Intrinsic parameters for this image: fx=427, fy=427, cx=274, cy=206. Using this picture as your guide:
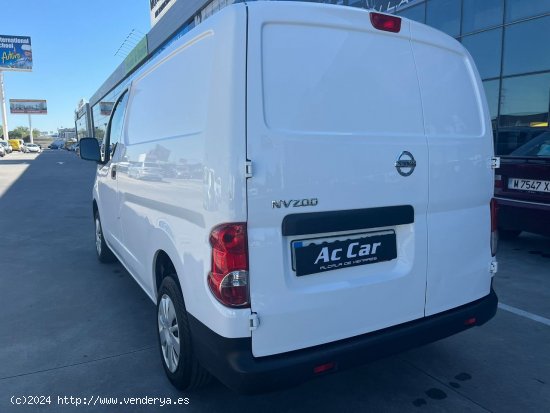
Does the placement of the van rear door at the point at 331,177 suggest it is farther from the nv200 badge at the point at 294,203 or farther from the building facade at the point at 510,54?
the building facade at the point at 510,54

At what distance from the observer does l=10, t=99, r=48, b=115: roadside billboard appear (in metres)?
100

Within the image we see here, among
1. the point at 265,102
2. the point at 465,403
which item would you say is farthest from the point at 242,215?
the point at 465,403

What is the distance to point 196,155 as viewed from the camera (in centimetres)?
215

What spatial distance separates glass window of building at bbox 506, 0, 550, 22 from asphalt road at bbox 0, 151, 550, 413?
9000 mm

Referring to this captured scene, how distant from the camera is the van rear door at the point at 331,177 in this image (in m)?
1.97

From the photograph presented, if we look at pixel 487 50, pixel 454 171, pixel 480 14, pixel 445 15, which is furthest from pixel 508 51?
pixel 454 171

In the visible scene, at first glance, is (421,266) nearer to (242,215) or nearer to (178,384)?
(242,215)

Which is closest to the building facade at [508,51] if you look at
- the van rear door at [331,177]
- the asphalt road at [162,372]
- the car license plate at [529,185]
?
the car license plate at [529,185]

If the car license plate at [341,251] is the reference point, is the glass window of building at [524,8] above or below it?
above

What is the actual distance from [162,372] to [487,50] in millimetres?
13197

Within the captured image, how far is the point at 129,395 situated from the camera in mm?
2674

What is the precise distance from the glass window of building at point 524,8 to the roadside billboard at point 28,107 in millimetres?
110751

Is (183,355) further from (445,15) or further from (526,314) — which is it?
(445,15)

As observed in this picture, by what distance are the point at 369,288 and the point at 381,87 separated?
1.07 metres
